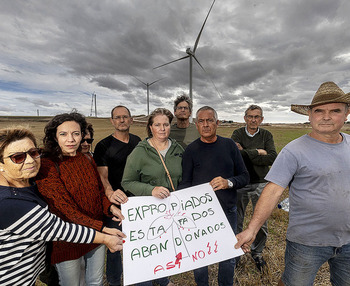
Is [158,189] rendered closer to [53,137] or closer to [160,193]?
[160,193]

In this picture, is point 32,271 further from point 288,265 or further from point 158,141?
point 288,265

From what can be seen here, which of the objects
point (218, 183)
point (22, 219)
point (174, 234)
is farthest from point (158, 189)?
point (22, 219)

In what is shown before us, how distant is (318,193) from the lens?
2.07m

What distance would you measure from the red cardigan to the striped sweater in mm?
145

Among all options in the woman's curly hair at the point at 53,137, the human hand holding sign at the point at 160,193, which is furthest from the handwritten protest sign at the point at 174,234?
the woman's curly hair at the point at 53,137

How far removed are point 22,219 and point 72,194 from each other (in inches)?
24.0

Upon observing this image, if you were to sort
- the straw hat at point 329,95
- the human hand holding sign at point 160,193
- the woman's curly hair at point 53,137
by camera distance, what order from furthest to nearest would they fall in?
the human hand holding sign at point 160,193
the woman's curly hair at point 53,137
the straw hat at point 329,95

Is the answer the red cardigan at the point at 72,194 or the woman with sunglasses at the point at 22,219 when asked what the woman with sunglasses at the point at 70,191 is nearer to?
the red cardigan at the point at 72,194

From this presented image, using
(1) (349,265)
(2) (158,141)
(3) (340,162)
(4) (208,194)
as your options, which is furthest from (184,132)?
(1) (349,265)

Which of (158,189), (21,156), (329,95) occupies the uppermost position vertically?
(329,95)

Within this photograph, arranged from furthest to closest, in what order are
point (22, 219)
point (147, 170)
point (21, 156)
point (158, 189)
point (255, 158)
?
point (255, 158), point (147, 170), point (158, 189), point (21, 156), point (22, 219)

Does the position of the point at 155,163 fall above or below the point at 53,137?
below

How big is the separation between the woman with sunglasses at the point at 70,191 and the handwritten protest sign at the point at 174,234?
0.36m

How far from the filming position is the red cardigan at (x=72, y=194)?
2.08 m
